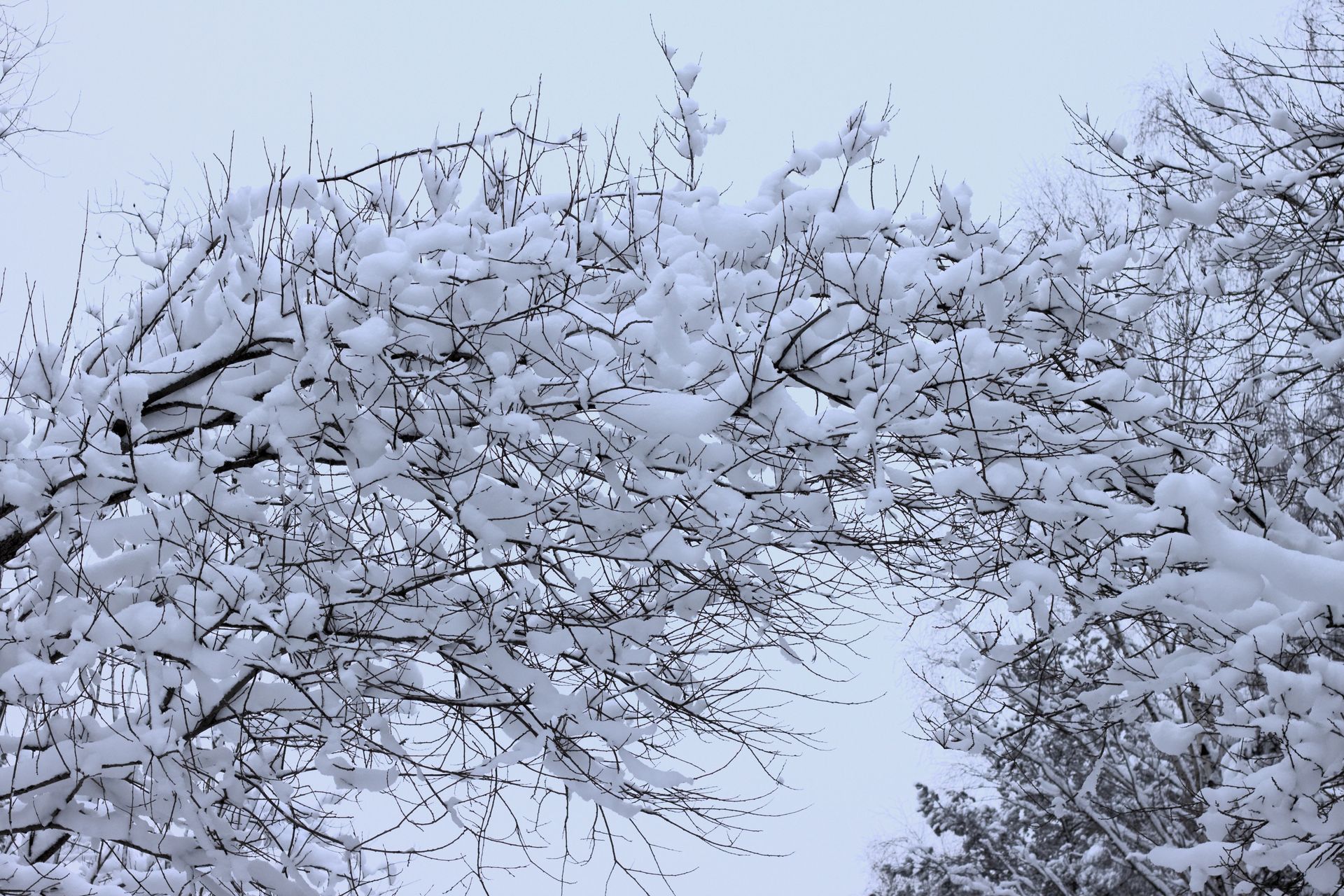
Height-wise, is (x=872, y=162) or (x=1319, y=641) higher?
(x=872, y=162)

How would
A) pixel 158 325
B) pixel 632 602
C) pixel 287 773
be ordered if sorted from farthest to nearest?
1. pixel 287 773
2. pixel 158 325
3. pixel 632 602

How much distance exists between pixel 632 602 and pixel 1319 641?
8.68ft

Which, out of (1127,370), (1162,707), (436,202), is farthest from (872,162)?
(1162,707)

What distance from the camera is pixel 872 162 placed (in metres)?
4.18

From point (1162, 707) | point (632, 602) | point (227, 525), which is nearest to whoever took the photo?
point (227, 525)

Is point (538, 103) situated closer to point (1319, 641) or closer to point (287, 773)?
point (287, 773)

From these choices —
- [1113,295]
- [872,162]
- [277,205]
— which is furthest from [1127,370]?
[277,205]

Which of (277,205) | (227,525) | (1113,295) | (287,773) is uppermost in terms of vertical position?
(1113,295)

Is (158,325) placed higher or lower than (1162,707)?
lower

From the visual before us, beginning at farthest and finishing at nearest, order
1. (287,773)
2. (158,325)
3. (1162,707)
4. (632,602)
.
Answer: (1162,707), (287,773), (158,325), (632,602)

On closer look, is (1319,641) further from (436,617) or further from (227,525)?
(227,525)

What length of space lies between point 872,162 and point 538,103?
4.46ft

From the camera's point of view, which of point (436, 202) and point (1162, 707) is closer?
point (436, 202)

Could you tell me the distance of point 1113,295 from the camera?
15.2ft
